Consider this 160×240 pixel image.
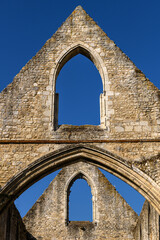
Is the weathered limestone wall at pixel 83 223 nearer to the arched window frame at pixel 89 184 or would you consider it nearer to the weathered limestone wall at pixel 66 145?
the arched window frame at pixel 89 184

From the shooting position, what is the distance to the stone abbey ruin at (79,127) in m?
8.33

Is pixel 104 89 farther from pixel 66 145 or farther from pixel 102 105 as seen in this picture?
pixel 66 145

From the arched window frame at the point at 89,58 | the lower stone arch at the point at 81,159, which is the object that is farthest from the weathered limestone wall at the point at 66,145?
→ the arched window frame at the point at 89,58

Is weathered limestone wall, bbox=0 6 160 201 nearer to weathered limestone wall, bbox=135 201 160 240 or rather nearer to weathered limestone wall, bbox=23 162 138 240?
weathered limestone wall, bbox=135 201 160 240

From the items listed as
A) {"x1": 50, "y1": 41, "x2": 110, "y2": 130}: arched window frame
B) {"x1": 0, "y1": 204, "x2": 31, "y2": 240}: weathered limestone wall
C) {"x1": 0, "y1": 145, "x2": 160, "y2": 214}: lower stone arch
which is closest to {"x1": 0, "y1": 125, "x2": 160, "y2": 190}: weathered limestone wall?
{"x1": 0, "y1": 145, "x2": 160, "y2": 214}: lower stone arch

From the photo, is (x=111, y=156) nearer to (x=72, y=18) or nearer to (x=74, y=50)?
(x=74, y=50)

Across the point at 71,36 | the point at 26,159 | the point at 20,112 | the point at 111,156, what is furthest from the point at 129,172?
the point at 71,36

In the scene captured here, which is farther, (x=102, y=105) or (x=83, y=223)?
(x=83, y=223)

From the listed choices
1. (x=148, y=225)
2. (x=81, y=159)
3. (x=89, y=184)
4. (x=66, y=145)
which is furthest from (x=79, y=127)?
(x=89, y=184)

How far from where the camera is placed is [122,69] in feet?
31.0

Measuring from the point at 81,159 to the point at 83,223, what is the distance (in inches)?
243

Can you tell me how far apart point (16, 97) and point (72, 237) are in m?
6.59

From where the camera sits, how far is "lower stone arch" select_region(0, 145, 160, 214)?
8.12 metres

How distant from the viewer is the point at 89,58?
9.84 meters
